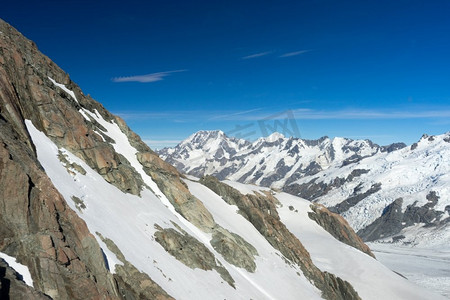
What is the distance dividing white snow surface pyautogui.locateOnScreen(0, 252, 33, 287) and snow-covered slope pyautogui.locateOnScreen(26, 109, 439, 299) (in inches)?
240

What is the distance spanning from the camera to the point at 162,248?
29.9m

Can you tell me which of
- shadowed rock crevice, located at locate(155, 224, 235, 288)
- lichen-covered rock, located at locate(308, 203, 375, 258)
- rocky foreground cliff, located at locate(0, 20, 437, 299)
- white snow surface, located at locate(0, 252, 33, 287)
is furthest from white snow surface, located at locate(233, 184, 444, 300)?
white snow surface, located at locate(0, 252, 33, 287)

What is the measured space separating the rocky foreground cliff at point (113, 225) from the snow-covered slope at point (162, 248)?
0.16m

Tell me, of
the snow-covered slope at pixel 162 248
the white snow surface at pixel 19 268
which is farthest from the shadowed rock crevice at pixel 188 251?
the white snow surface at pixel 19 268

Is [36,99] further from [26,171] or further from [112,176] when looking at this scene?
[26,171]

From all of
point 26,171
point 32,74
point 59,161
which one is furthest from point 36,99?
point 26,171

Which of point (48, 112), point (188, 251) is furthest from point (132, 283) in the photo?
point (48, 112)

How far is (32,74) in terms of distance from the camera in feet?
113

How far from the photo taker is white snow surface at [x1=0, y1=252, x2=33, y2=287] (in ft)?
50.4

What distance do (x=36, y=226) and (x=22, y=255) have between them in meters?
1.86

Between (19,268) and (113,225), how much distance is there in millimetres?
11216

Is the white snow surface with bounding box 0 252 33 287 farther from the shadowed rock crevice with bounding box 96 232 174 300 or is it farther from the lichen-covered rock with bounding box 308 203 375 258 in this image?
the lichen-covered rock with bounding box 308 203 375 258

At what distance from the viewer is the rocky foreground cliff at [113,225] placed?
1747 centimetres

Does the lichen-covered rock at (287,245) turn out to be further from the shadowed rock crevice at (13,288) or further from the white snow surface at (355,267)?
the shadowed rock crevice at (13,288)
